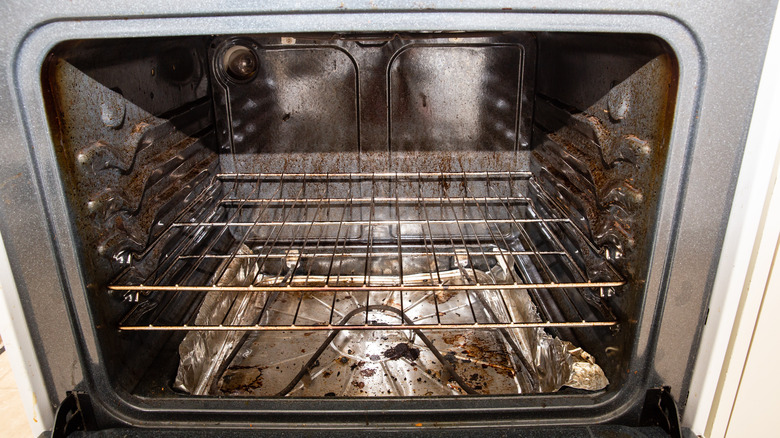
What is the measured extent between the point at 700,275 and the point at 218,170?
127 centimetres

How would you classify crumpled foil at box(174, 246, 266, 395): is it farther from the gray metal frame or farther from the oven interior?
the gray metal frame

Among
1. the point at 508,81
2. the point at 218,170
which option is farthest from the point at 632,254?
the point at 218,170

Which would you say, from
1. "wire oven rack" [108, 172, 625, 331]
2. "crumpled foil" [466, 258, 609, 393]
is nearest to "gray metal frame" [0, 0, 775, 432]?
"crumpled foil" [466, 258, 609, 393]

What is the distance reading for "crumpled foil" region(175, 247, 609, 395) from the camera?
1038 millimetres

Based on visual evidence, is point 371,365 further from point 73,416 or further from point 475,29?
point 475,29

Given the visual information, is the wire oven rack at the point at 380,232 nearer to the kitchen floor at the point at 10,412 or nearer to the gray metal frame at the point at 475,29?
the gray metal frame at the point at 475,29

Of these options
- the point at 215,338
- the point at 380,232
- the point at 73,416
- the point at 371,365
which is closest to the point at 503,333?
the point at 371,365

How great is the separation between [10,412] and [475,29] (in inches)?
62.7

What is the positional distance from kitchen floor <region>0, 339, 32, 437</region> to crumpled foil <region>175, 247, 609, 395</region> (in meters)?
0.54

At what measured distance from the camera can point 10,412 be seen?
1.35 m

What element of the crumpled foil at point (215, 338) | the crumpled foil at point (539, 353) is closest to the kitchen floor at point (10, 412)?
the crumpled foil at point (215, 338)

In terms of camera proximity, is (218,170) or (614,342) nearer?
(614,342)

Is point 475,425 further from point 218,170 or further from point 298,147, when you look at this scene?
point 218,170

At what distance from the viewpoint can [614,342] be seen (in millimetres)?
915
